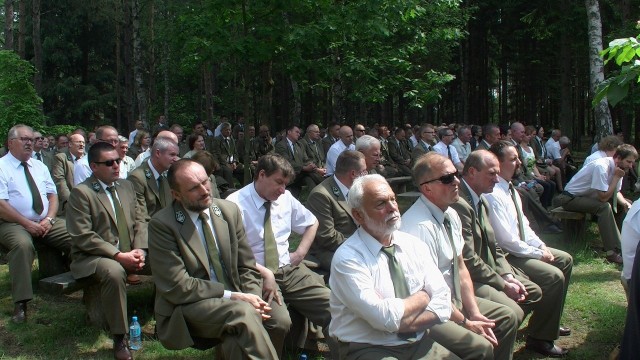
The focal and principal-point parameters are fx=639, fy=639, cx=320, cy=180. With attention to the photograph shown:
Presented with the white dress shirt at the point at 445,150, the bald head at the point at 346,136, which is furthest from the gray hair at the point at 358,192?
the white dress shirt at the point at 445,150

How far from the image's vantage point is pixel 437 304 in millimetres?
3715

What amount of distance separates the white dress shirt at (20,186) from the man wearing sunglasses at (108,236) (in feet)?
4.48

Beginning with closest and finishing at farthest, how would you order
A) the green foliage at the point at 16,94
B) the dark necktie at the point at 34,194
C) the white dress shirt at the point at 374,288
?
the white dress shirt at the point at 374,288 → the dark necktie at the point at 34,194 → the green foliage at the point at 16,94

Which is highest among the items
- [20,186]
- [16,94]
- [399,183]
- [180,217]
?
[16,94]

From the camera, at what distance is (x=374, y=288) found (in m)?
3.55

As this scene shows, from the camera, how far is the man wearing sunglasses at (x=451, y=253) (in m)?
4.21

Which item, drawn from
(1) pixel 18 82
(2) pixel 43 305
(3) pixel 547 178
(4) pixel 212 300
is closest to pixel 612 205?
(3) pixel 547 178

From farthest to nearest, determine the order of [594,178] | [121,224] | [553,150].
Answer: [553,150]
[594,178]
[121,224]

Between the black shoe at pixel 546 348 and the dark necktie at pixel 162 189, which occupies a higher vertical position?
the dark necktie at pixel 162 189

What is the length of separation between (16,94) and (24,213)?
12784 mm

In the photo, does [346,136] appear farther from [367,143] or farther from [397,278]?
[397,278]

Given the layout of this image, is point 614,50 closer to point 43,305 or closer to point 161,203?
point 161,203

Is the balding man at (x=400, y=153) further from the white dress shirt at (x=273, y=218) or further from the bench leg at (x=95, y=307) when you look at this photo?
the bench leg at (x=95, y=307)

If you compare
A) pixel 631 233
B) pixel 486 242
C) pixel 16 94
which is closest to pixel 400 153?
pixel 16 94
